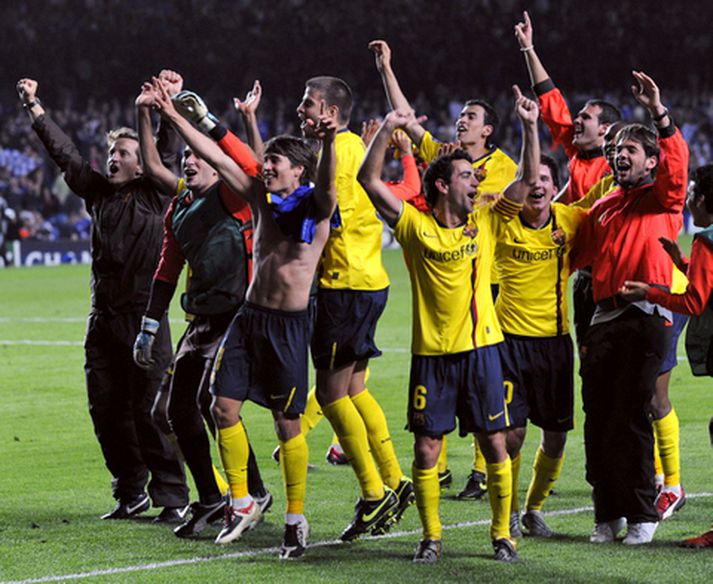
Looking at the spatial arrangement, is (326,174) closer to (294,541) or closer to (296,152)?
(296,152)

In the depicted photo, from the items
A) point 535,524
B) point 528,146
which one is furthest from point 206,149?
point 535,524

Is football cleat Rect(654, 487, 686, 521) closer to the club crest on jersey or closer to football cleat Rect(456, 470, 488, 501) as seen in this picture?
football cleat Rect(456, 470, 488, 501)

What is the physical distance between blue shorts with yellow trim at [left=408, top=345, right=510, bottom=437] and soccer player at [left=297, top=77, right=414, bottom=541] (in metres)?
1.00

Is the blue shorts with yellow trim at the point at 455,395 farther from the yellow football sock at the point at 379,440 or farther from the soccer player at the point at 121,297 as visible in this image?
the soccer player at the point at 121,297

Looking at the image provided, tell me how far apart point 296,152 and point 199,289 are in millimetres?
962

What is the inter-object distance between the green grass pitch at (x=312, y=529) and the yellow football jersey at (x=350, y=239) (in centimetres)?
130

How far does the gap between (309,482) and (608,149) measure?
9.74 ft

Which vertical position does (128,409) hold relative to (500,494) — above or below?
above

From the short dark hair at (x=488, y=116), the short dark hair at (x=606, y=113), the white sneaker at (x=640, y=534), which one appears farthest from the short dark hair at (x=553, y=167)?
the white sneaker at (x=640, y=534)

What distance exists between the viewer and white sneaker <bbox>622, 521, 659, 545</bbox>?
256 inches

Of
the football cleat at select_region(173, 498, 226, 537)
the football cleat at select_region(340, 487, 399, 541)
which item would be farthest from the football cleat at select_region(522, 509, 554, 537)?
the football cleat at select_region(173, 498, 226, 537)

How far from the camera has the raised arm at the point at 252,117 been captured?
23.3 feet

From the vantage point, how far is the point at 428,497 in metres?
6.19

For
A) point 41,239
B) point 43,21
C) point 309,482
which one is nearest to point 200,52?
point 43,21
